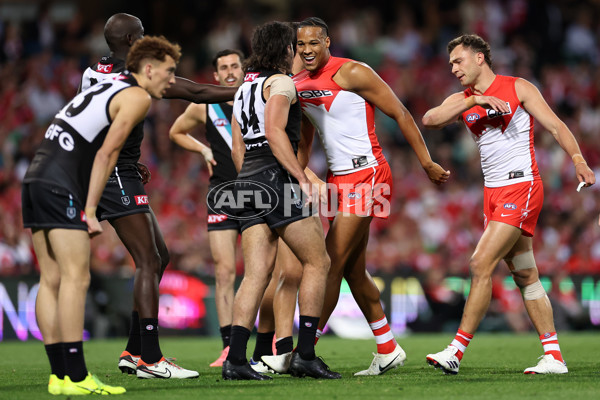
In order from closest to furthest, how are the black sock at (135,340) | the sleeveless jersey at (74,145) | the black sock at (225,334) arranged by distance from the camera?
the sleeveless jersey at (74,145)
the black sock at (135,340)
the black sock at (225,334)

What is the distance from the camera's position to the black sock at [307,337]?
21.8 feet

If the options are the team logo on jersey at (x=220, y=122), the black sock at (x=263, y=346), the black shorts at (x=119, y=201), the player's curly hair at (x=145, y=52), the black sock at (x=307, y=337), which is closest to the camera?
the player's curly hair at (x=145, y=52)

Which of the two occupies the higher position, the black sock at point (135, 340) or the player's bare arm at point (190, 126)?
the player's bare arm at point (190, 126)

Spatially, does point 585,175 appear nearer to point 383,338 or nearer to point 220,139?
point 383,338

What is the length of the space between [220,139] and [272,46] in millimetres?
2491

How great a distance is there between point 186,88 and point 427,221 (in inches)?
411

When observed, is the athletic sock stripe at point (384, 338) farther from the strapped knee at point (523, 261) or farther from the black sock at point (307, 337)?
the strapped knee at point (523, 261)

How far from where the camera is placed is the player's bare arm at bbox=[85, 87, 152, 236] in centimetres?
574

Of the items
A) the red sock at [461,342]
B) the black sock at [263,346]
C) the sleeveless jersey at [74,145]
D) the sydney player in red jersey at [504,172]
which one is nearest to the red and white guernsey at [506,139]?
the sydney player in red jersey at [504,172]

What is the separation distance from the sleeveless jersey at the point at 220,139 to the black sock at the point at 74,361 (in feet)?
11.4

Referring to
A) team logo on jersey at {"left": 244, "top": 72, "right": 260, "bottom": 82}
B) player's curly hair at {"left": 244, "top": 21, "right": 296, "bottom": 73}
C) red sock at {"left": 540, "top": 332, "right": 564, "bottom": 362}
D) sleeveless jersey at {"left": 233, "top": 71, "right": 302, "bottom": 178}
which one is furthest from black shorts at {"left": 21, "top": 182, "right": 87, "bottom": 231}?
red sock at {"left": 540, "top": 332, "right": 564, "bottom": 362}

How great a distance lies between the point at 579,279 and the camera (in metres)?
14.4

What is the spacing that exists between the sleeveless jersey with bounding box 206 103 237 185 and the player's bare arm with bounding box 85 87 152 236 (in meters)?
3.06

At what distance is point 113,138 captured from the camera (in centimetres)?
580
